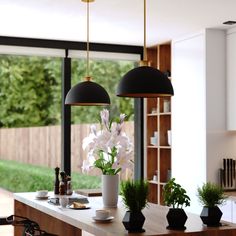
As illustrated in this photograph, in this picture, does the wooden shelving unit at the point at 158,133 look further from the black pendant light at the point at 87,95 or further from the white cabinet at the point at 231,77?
the black pendant light at the point at 87,95

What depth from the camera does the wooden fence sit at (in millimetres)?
9742

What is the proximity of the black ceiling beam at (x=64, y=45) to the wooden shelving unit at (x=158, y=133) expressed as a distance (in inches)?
14.4

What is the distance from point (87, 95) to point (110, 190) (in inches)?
31.8

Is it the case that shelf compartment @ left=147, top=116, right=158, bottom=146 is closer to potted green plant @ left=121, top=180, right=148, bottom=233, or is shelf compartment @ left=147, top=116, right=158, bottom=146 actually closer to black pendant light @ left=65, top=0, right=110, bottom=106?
black pendant light @ left=65, top=0, right=110, bottom=106

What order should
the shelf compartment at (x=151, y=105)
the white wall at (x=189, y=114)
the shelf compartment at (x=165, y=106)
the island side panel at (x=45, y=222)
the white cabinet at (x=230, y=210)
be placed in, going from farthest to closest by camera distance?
the shelf compartment at (x=151, y=105) → the shelf compartment at (x=165, y=106) → the white wall at (x=189, y=114) → the white cabinet at (x=230, y=210) → the island side panel at (x=45, y=222)

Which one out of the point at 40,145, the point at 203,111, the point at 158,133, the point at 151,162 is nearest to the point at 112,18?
the point at 203,111

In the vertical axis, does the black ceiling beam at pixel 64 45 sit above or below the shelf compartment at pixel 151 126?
above

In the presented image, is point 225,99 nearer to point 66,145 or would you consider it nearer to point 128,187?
point 66,145

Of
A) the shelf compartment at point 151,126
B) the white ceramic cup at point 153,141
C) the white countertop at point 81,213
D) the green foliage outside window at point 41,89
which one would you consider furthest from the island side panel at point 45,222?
the green foliage outside window at point 41,89

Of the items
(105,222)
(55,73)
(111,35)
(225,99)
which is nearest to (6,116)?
(55,73)

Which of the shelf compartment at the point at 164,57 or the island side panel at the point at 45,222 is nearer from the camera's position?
the island side panel at the point at 45,222

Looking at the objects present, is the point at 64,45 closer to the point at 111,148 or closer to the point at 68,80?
the point at 68,80

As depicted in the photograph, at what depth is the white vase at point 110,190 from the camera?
4.56 meters

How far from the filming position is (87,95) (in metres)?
4.73
